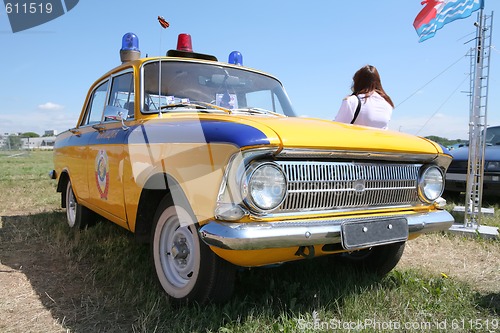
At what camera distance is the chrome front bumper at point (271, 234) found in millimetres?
Answer: 1980

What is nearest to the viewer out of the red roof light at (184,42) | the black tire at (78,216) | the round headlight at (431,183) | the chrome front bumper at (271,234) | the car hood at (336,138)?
the chrome front bumper at (271,234)

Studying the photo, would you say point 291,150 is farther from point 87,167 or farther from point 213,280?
point 87,167

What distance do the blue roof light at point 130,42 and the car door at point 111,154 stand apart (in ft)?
1.24

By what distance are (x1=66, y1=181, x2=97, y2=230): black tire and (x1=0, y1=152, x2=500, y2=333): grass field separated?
406 millimetres

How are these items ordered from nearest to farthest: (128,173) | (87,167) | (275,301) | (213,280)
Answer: (213,280) → (275,301) → (128,173) → (87,167)

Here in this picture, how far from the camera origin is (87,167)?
13.0 feet

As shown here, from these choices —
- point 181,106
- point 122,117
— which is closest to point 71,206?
point 122,117

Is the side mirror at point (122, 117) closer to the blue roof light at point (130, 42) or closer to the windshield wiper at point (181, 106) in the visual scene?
the windshield wiper at point (181, 106)

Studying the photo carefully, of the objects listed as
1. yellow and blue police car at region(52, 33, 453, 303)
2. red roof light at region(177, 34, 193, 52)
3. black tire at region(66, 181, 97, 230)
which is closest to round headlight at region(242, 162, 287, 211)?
yellow and blue police car at region(52, 33, 453, 303)

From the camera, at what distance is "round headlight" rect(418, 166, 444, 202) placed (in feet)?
9.06

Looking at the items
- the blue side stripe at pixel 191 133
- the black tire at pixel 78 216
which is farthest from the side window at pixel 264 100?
the black tire at pixel 78 216

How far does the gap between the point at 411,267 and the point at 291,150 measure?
2240mm

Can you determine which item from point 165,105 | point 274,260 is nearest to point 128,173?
point 165,105

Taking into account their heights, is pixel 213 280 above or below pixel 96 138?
below
